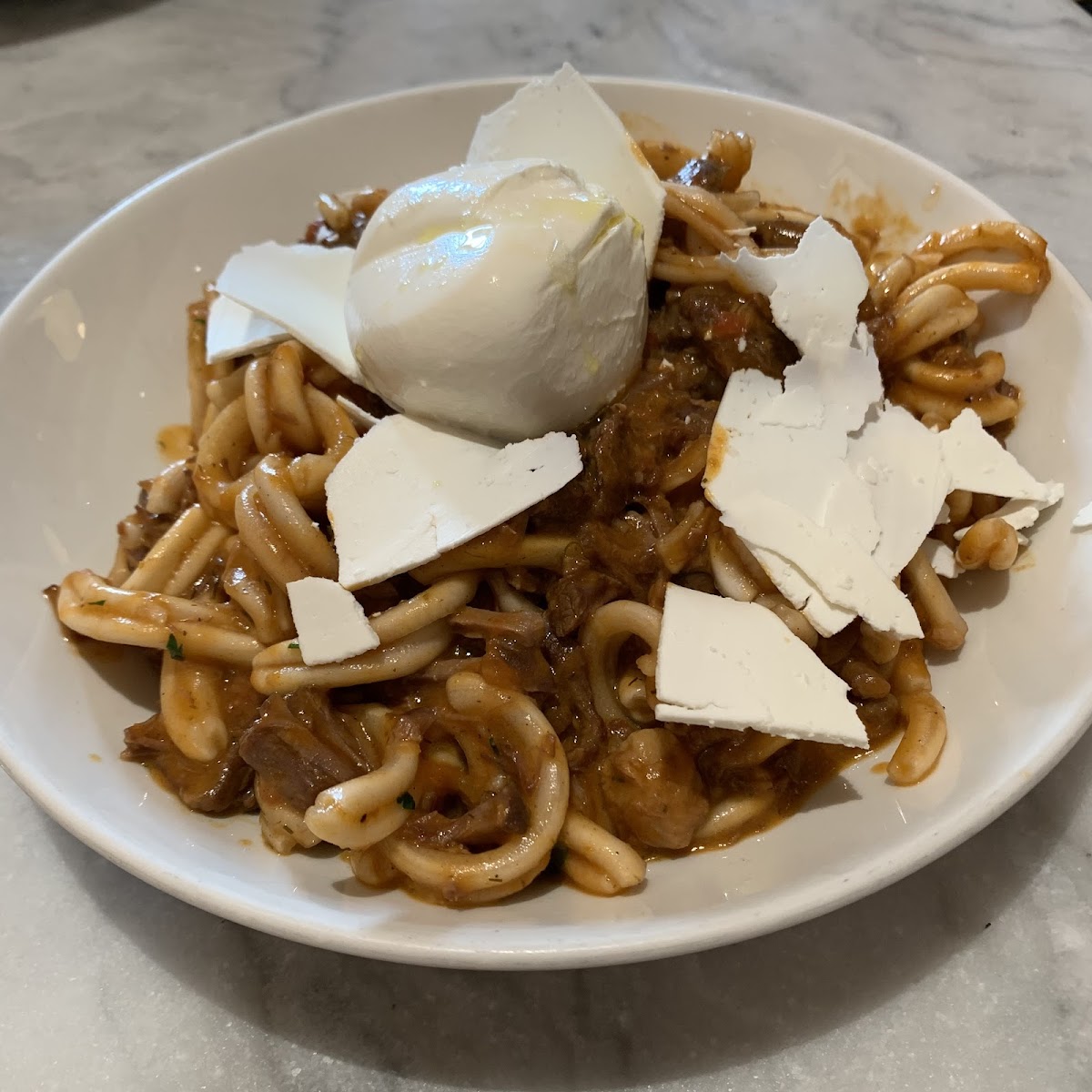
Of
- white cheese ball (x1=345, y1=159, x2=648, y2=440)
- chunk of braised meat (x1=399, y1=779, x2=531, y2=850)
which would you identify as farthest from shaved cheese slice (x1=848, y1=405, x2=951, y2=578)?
chunk of braised meat (x1=399, y1=779, x2=531, y2=850)

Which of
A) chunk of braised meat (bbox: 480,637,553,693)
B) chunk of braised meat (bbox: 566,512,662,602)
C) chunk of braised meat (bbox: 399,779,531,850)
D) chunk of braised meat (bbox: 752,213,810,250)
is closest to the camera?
chunk of braised meat (bbox: 399,779,531,850)

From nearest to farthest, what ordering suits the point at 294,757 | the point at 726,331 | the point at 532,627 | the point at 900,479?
the point at 294,757 → the point at 532,627 → the point at 900,479 → the point at 726,331

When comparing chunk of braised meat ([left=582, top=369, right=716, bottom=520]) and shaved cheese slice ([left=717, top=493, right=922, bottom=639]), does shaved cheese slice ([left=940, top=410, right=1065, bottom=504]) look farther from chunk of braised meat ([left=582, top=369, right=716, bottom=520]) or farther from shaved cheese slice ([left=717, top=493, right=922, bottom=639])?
chunk of braised meat ([left=582, top=369, right=716, bottom=520])

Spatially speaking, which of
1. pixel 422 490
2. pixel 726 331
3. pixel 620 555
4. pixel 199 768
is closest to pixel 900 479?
pixel 726 331

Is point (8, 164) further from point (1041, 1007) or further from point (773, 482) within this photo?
point (1041, 1007)

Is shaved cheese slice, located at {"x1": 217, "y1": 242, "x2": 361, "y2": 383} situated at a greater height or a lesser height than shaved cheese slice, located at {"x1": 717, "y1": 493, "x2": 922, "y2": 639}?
greater

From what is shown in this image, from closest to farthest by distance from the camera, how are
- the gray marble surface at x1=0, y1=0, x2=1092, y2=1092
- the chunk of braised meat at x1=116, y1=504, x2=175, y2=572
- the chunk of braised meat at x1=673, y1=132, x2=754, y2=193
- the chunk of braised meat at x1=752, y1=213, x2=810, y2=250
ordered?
the gray marble surface at x1=0, y1=0, x2=1092, y2=1092
the chunk of braised meat at x1=116, y1=504, x2=175, y2=572
the chunk of braised meat at x1=752, y1=213, x2=810, y2=250
the chunk of braised meat at x1=673, y1=132, x2=754, y2=193

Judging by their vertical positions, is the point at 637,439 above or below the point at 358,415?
above

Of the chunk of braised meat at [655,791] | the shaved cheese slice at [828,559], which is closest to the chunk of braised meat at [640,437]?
the shaved cheese slice at [828,559]

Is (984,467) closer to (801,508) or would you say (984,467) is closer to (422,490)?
(801,508)
